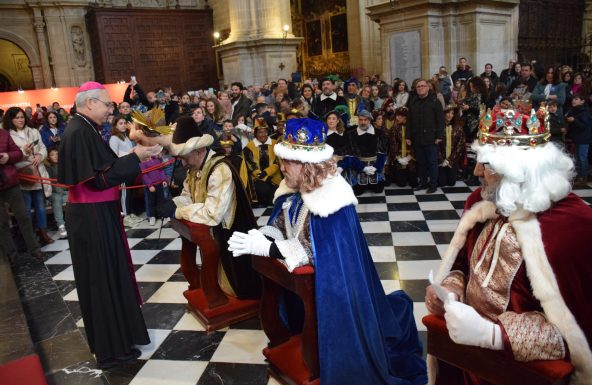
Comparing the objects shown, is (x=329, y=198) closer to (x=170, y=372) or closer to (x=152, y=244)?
(x=170, y=372)

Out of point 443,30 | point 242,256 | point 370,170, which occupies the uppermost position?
point 443,30

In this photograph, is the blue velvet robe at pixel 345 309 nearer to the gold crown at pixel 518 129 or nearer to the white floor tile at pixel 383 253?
the gold crown at pixel 518 129

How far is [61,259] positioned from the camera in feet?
18.8

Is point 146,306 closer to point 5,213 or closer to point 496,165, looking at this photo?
point 5,213

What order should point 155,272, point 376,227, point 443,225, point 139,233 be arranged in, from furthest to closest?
1. point 139,233
2. point 376,227
3. point 443,225
4. point 155,272

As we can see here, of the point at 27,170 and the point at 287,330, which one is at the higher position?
the point at 27,170

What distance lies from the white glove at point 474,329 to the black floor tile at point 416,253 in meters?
3.04

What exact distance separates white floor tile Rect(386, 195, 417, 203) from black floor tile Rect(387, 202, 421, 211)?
0.52 feet

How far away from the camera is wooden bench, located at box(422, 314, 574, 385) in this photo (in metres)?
1.65

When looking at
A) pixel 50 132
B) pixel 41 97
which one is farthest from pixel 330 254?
pixel 41 97

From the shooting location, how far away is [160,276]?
4.93 meters

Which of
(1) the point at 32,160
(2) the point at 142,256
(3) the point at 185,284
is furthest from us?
(1) the point at 32,160

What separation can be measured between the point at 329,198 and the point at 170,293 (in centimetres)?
253

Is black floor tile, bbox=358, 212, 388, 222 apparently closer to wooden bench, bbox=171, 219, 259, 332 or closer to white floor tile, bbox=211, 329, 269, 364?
wooden bench, bbox=171, 219, 259, 332
